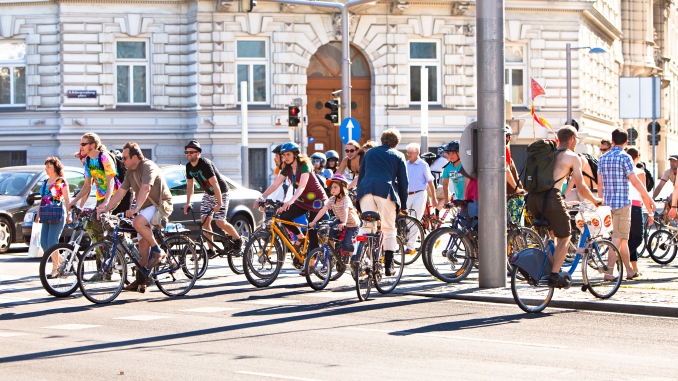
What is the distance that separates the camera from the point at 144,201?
1382cm

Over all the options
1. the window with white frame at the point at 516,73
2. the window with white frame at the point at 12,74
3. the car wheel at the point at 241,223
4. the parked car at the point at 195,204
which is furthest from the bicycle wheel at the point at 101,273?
the window with white frame at the point at 516,73


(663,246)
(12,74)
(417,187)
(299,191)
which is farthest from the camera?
(12,74)

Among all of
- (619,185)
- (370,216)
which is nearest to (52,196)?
(370,216)

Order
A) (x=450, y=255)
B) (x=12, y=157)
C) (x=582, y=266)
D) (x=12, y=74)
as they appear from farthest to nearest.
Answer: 1. (x=12, y=74)
2. (x=12, y=157)
3. (x=450, y=255)
4. (x=582, y=266)

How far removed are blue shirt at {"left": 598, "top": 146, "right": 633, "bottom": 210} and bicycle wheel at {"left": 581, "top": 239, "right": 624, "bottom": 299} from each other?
1.94 metres

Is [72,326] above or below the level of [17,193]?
below

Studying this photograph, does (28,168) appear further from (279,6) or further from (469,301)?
(279,6)

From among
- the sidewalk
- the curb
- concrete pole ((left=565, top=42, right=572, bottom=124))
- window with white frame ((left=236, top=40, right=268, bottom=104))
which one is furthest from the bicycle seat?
window with white frame ((left=236, top=40, right=268, bottom=104))

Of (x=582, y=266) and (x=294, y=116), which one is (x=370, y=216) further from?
(x=294, y=116)

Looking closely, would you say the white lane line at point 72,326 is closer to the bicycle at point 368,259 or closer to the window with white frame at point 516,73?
the bicycle at point 368,259

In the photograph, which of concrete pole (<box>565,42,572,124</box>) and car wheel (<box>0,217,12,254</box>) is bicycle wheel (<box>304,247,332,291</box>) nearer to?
car wheel (<box>0,217,12,254</box>)

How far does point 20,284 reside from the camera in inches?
612

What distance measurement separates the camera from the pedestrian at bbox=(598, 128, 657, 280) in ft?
48.0

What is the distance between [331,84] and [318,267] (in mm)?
26588
